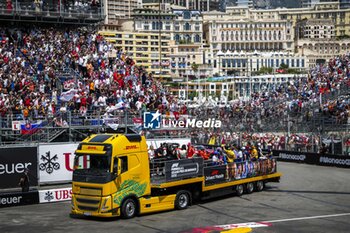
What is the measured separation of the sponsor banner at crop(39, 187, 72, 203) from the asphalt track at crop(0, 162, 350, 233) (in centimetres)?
46

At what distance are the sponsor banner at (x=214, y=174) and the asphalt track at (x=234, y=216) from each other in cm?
98

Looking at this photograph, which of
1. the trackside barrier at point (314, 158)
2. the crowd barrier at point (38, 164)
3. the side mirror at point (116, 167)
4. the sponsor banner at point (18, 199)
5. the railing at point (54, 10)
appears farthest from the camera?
the railing at point (54, 10)

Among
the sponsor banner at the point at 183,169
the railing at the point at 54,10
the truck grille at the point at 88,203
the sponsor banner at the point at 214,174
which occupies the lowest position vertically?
the truck grille at the point at 88,203

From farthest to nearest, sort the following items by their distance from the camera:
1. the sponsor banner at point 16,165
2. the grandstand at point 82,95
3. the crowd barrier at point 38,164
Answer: the grandstand at point 82,95
the crowd barrier at point 38,164
the sponsor banner at point 16,165

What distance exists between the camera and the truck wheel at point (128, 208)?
2203 centimetres

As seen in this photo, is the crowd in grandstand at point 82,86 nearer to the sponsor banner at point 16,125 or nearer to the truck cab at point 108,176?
the sponsor banner at point 16,125

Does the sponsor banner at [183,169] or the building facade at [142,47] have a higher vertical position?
the building facade at [142,47]

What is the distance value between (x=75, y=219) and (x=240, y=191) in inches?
318

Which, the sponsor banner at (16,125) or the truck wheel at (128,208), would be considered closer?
the truck wheel at (128,208)

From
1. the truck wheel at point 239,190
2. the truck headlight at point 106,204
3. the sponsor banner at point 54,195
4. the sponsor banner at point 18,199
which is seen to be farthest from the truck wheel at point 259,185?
the sponsor banner at point 18,199

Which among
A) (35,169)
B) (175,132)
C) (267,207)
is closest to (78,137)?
(35,169)

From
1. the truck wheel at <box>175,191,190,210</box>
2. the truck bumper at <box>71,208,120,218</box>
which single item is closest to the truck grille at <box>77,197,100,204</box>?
the truck bumper at <box>71,208,120,218</box>

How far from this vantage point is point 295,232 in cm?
2002

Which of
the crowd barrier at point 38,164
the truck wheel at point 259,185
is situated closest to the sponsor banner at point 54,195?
the crowd barrier at point 38,164
